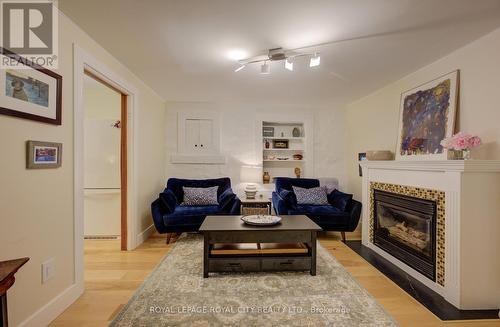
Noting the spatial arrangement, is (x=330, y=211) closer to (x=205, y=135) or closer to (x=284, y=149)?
(x=284, y=149)

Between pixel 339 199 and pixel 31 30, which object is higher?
pixel 31 30

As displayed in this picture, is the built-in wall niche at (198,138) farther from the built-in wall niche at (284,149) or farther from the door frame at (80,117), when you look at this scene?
the door frame at (80,117)

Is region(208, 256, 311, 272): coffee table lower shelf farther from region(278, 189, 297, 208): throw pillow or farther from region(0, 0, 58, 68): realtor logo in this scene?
region(0, 0, 58, 68): realtor logo

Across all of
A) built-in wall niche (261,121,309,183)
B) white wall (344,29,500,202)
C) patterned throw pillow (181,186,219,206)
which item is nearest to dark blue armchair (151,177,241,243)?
patterned throw pillow (181,186,219,206)

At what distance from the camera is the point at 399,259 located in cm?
274

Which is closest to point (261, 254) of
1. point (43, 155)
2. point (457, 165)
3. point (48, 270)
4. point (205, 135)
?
point (48, 270)

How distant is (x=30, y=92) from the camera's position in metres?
1.63

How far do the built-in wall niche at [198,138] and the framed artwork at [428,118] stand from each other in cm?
299

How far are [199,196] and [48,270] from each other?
223 centimetres

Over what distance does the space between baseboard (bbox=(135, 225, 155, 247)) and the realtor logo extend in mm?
2381

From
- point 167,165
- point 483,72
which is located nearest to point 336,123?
point 483,72

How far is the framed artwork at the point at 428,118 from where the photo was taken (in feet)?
8.17

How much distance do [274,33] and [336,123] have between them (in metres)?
3.15

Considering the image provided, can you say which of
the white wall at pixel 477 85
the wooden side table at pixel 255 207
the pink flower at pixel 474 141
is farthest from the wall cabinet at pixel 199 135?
the pink flower at pixel 474 141
